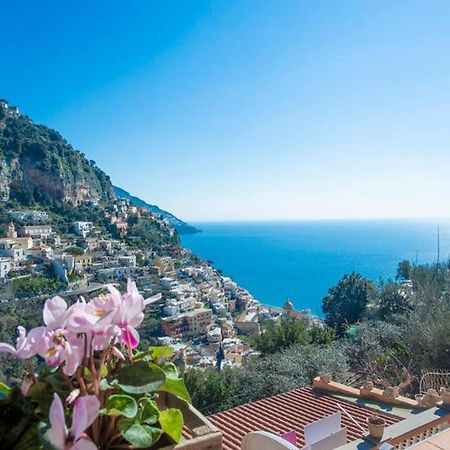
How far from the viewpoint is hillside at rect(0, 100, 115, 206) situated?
45.8m

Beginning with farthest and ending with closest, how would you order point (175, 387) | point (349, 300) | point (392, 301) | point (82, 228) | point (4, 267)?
point (82, 228) < point (4, 267) < point (349, 300) < point (392, 301) < point (175, 387)

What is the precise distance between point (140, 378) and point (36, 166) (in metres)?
51.8

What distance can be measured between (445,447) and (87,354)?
133 centimetres

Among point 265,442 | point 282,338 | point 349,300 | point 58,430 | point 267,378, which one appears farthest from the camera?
point 349,300

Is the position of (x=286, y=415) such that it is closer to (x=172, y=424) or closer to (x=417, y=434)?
(x=417, y=434)

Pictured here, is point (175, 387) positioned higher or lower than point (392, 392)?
higher

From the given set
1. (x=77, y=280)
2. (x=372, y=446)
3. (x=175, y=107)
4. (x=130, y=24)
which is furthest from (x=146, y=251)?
(x=372, y=446)

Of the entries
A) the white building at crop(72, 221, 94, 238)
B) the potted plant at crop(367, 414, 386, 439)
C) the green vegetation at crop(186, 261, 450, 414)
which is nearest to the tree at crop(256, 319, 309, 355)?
the green vegetation at crop(186, 261, 450, 414)

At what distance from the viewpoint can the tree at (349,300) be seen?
693 inches

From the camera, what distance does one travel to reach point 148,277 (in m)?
37.8

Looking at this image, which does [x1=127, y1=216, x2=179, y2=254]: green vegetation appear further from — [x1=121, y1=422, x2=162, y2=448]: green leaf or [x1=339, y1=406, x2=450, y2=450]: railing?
[x1=121, y1=422, x2=162, y2=448]: green leaf

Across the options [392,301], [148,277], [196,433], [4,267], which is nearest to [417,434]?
[196,433]

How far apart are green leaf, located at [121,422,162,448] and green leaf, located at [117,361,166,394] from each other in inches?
2.1

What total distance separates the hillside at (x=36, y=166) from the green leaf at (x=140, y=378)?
4984 centimetres
